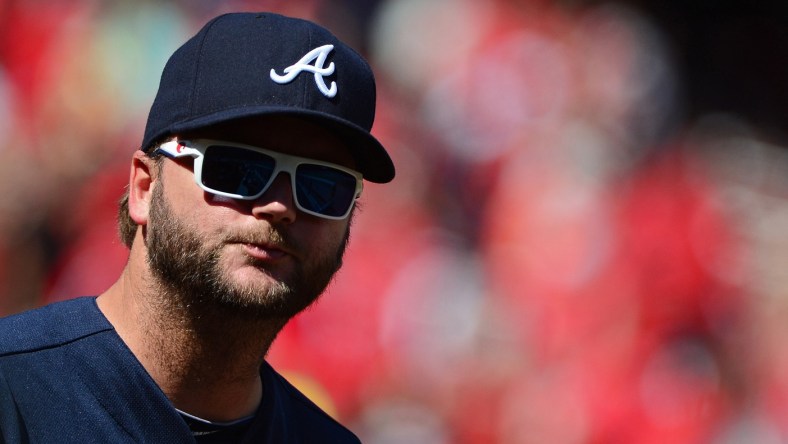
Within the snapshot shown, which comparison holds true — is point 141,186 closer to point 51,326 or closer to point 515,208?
point 51,326

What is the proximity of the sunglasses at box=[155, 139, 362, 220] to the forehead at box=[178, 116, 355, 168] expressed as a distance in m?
0.02

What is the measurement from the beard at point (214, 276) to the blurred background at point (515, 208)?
85.6 inches

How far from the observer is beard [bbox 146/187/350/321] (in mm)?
2010

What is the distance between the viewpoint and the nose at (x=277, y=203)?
2.04 m

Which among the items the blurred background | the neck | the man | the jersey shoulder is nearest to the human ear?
the man

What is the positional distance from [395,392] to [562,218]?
109 centimetres

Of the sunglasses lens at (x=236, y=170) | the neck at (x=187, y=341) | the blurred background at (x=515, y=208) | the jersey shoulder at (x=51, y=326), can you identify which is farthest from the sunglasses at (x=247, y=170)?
the blurred background at (x=515, y=208)

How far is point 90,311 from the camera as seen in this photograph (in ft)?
7.04

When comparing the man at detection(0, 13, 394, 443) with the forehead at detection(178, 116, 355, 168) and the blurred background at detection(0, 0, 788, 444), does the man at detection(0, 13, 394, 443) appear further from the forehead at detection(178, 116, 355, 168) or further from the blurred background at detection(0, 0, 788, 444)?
the blurred background at detection(0, 0, 788, 444)

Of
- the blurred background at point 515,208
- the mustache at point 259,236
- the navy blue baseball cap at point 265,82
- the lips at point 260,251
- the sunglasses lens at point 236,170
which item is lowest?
the blurred background at point 515,208

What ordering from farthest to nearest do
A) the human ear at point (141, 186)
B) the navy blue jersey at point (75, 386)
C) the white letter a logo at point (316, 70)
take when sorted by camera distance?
the human ear at point (141, 186), the white letter a logo at point (316, 70), the navy blue jersey at point (75, 386)

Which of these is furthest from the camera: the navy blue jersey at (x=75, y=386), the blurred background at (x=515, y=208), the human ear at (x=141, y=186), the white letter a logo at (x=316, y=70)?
the blurred background at (x=515, y=208)

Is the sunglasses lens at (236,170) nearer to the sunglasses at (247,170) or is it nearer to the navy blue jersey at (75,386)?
the sunglasses at (247,170)

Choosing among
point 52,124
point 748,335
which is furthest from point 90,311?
point 748,335
